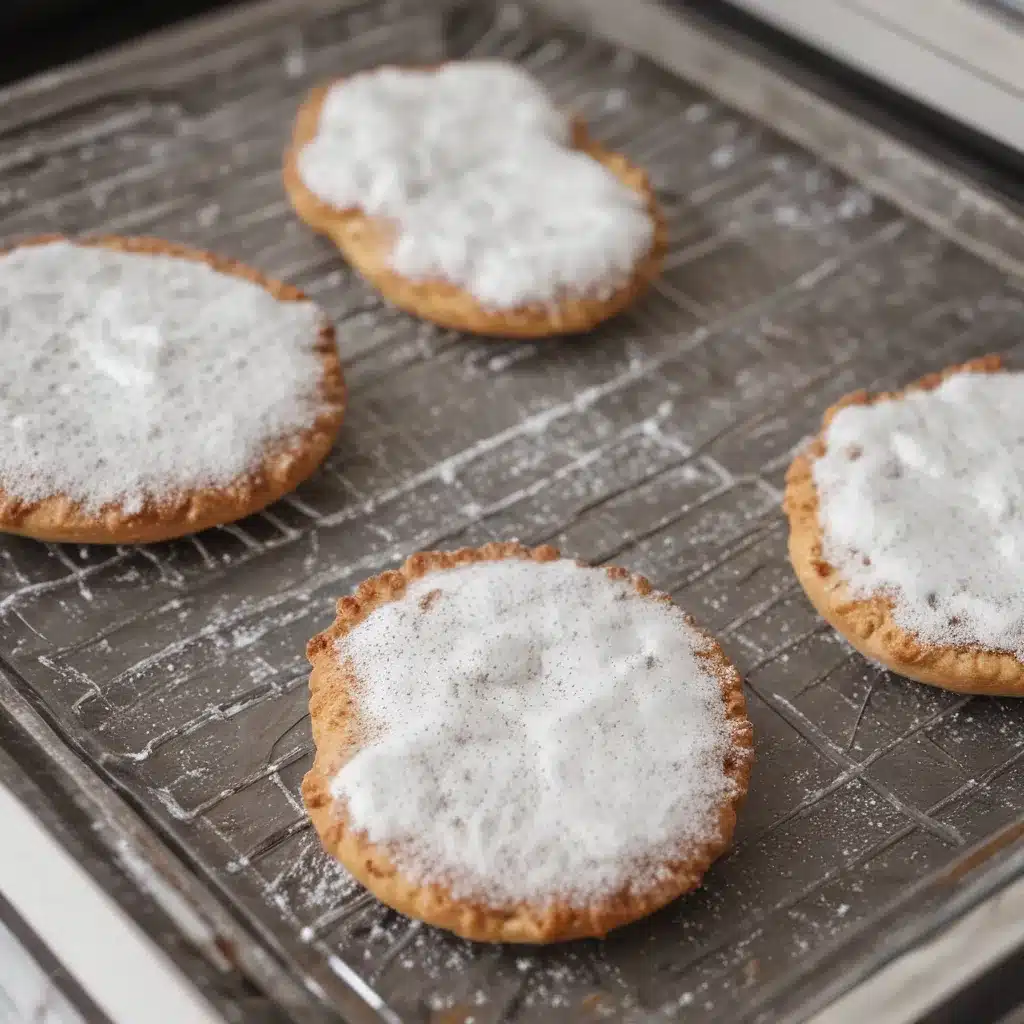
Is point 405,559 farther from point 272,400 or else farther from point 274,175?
point 274,175

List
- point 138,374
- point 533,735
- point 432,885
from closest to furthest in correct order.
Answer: point 432,885, point 533,735, point 138,374

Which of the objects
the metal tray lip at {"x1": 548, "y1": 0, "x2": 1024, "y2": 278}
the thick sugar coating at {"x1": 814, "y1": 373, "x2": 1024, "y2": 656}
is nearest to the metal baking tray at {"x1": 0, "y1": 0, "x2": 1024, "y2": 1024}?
the metal tray lip at {"x1": 548, "y1": 0, "x2": 1024, "y2": 278}

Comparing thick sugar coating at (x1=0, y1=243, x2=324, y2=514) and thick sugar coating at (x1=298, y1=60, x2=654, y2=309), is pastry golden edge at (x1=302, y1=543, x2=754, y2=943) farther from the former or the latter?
thick sugar coating at (x1=298, y1=60, x2=654, y2=309)

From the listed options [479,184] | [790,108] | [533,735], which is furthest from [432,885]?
[790,108]

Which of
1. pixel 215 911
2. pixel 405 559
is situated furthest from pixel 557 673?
pixel 215 911

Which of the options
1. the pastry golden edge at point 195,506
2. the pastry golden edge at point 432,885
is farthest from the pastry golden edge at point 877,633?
the pastry golden edge at point 195,506

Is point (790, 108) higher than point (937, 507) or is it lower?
higher

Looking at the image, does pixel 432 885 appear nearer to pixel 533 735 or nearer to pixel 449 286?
pixel 533 735

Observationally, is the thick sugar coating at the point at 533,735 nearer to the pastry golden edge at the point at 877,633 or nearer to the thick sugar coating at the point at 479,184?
the pastry golden edge at the point at 877,633
